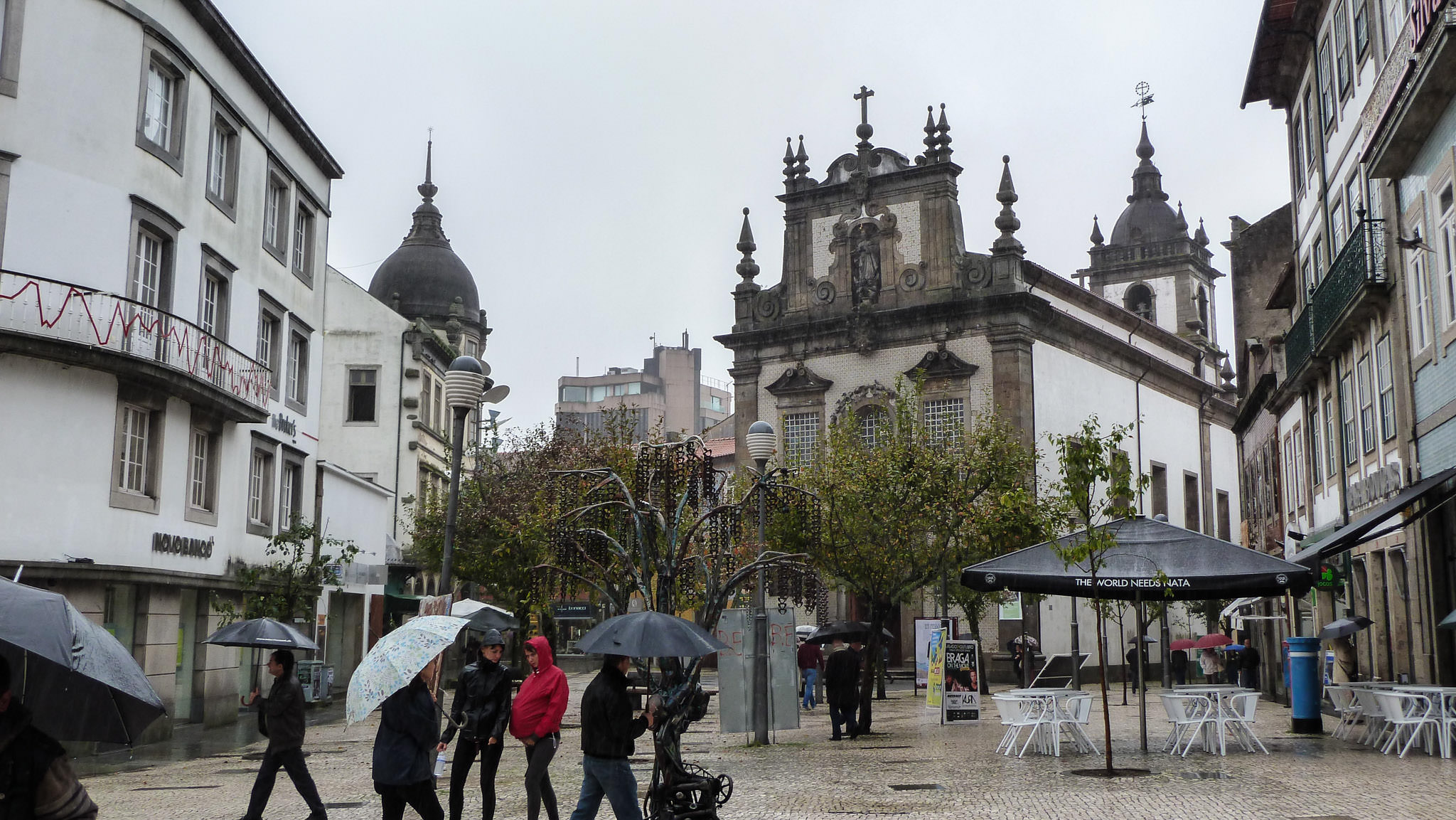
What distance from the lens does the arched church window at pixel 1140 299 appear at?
216 feet

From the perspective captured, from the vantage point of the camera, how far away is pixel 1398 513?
18172mm

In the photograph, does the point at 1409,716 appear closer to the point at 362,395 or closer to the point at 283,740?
the point at 283,740

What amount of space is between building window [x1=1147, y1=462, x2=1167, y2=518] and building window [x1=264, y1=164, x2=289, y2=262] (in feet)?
111

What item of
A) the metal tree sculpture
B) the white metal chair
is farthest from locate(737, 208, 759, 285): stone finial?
the white metal chair

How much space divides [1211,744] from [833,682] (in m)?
5.30

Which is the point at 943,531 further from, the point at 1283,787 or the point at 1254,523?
the point at 1283,787

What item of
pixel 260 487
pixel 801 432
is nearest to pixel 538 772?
pixel 260 487

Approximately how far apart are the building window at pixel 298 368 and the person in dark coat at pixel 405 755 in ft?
69.9

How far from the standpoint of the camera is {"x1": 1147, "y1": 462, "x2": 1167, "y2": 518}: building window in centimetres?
5131

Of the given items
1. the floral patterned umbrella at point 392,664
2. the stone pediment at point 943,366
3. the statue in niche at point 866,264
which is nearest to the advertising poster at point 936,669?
the floral patterned umbrella at point 392,664

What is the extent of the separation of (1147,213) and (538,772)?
208 feet

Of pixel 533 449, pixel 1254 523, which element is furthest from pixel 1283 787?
pixel 533 449

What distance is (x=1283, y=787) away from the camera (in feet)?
43.4

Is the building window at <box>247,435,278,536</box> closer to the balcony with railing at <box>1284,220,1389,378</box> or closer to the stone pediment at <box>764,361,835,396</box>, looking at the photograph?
the balcony with railing at <box>1284,220,1389,378</box>
